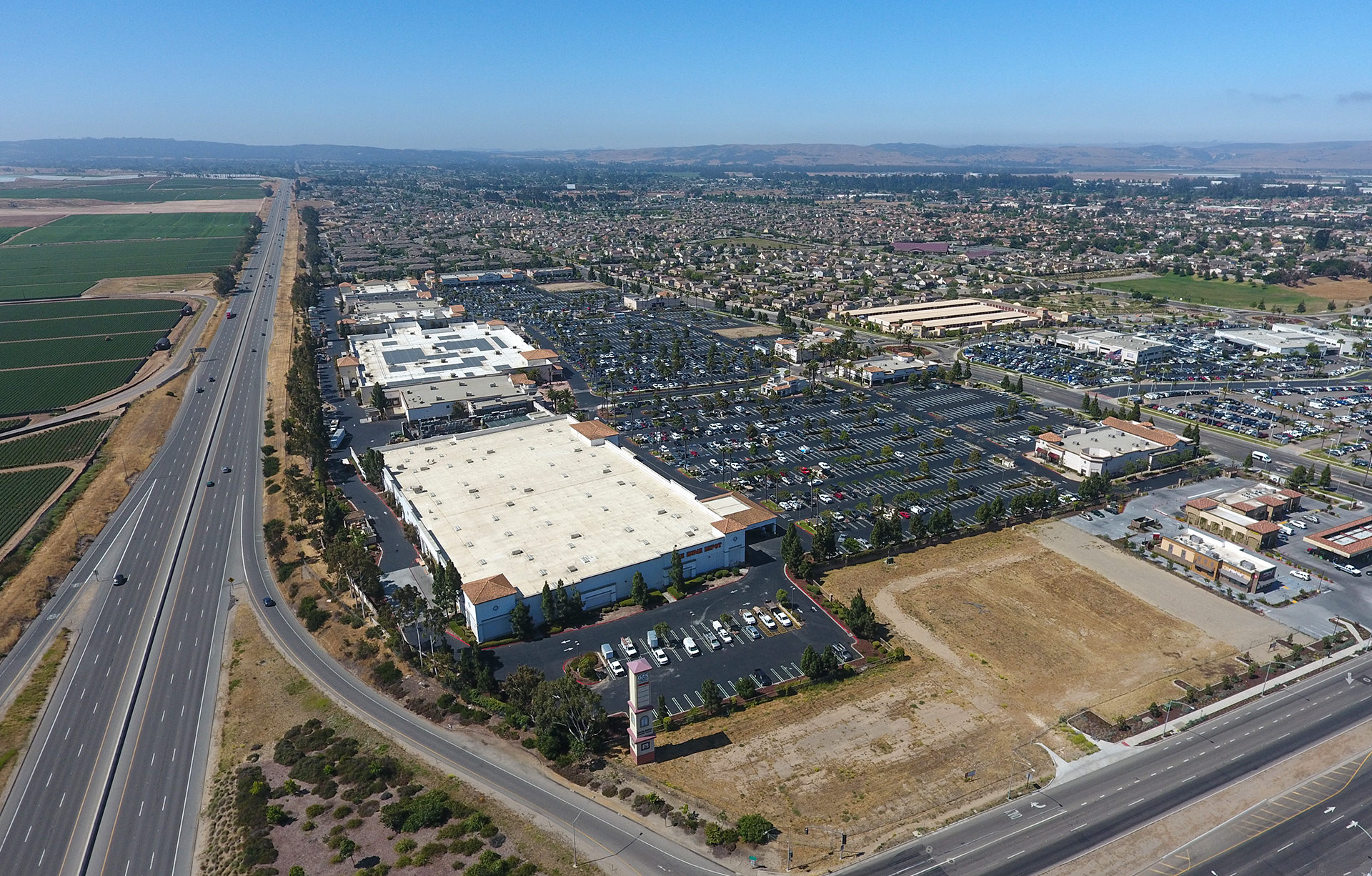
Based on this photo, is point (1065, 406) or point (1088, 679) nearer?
point (1088, 679)

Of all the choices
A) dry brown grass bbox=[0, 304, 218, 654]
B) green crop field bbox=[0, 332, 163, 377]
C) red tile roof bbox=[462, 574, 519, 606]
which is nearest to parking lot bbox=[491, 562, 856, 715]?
red tile roof bbox=[462, 574, 519, 606]

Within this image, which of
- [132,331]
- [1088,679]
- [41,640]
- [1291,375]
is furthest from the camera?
[132,331]

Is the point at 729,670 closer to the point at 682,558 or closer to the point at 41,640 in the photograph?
the point at 682,558

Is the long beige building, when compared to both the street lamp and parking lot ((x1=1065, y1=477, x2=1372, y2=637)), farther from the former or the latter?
the street lamp

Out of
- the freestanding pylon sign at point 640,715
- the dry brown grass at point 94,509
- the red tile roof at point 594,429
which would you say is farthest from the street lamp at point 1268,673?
the dry brown grass at point 94,509

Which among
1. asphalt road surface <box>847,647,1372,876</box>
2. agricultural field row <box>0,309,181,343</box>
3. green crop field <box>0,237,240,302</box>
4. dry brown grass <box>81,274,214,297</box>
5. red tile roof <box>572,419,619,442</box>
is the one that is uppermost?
green crop field <box>0,237,240,302</box>

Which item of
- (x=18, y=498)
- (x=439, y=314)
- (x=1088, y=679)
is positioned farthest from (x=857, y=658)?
(x=439, y=314)
